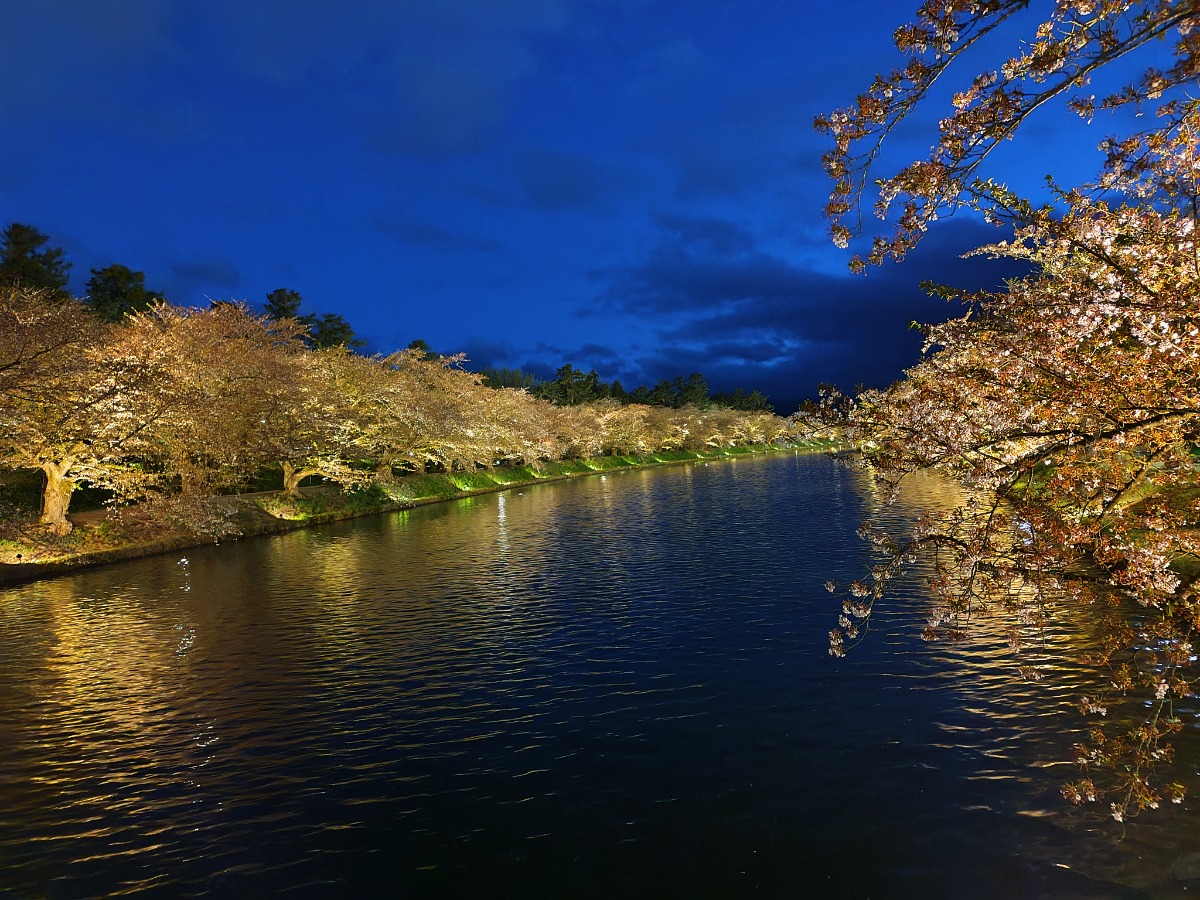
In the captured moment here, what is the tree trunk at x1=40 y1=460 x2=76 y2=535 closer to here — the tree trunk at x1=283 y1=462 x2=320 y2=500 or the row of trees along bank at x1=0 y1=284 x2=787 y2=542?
the row of trees along bank at x1=0 y1=284 x2=787 y2=542

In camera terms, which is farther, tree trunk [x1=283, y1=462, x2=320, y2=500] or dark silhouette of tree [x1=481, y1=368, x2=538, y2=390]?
dark silhouette of tree [x1=481, y1=368, x2=538, y2=390]

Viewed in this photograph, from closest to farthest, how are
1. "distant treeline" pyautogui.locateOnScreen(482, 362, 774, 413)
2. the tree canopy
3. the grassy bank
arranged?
1. the tree canopy
2. the grassy bank
3. "distant treeline" pyautogui.locateOnScreen(482, 362, 774, 413)

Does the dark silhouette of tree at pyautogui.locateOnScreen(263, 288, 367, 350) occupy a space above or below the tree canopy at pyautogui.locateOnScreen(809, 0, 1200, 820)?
above

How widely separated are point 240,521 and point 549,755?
3469 cm

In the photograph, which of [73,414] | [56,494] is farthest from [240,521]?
[73,414]

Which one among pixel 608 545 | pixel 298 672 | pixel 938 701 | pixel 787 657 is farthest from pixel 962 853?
pixel 608 545

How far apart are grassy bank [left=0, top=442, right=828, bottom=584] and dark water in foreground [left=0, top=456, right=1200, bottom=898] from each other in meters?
9.28

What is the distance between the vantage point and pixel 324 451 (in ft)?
153

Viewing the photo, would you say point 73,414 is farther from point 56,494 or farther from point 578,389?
point 578,389

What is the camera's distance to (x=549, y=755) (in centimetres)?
1102

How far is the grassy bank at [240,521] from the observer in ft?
96.9

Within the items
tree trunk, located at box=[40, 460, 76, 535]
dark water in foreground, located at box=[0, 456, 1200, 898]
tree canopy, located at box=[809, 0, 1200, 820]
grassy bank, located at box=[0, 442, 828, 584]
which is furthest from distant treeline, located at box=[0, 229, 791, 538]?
tree canopy, located at box=[809, 0, 1200, 820]

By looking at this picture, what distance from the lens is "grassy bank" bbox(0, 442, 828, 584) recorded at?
29531 millimetres

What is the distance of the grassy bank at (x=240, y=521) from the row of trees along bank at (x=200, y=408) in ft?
4.10
